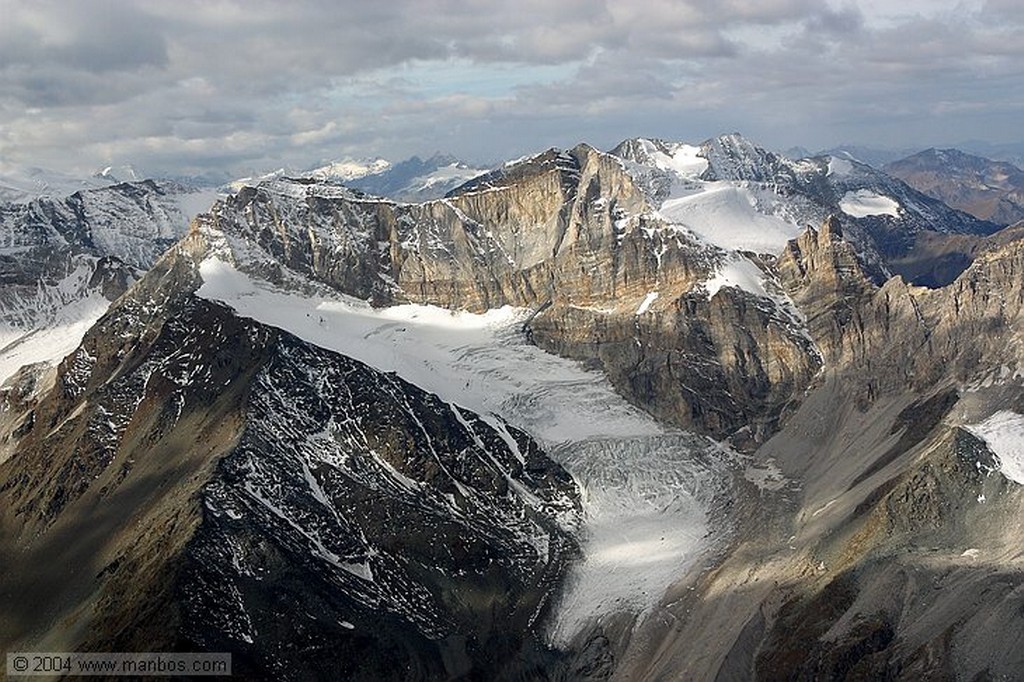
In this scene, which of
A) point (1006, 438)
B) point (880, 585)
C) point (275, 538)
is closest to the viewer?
point (880, 585)

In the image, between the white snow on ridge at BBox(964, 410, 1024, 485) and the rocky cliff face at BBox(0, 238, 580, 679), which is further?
the white snow on ridge at BBox(964, 410, 1024, 485)

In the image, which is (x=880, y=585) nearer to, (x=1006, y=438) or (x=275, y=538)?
(x=1006, y=438)

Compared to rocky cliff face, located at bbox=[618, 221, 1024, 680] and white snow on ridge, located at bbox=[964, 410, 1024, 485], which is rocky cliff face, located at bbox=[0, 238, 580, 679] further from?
white snow on ridge, located at bbox=[964, 410, 1024, 485]

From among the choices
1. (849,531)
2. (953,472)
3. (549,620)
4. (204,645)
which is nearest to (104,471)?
(204,645)

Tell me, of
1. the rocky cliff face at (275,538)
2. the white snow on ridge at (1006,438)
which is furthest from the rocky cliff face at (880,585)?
the rocky cliff face at (275,538)

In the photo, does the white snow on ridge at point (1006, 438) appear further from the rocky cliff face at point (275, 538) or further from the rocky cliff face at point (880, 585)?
the rocky cliff face at point (275, 538)

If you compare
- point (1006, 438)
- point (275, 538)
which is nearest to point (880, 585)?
point (1006, 438)

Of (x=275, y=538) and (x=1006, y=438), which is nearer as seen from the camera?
(x=275, y=538)

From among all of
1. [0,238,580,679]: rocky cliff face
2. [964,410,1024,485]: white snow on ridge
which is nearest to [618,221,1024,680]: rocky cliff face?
[964,410,1024,485]: white snow on ridge
